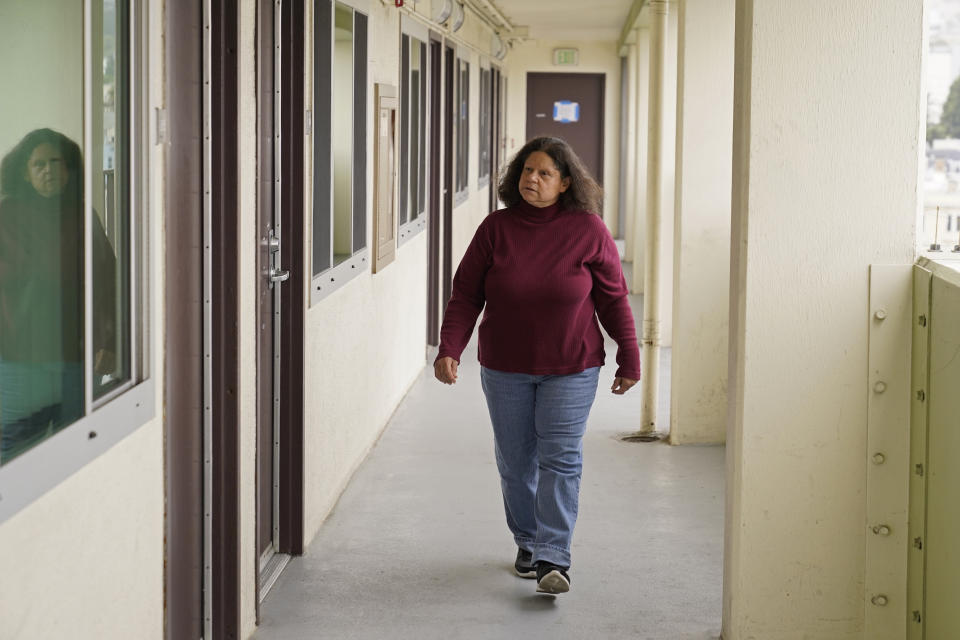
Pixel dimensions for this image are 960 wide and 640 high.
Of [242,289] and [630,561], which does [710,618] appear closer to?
[630,561]

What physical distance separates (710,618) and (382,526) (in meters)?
1.41

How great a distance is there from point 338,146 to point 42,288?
2967 mm

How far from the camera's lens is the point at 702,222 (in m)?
6.19

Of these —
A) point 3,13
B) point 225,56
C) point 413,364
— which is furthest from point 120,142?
point 413,364

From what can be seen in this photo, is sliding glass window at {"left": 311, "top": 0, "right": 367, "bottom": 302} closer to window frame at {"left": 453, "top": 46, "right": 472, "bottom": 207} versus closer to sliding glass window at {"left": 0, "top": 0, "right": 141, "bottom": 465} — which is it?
sliding glass window at {"left": 0, "top": 0, "right": 141, "bottom": 465}

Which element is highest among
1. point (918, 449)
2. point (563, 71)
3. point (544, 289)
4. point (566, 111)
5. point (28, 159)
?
point (563, 71)

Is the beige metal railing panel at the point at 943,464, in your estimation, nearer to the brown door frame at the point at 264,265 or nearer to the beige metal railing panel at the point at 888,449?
the beige metal railing panel at the point at 888,449

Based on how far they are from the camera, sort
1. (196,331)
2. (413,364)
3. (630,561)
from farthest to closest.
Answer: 1. (413,364)
2. (630,561)
3. (196,331)

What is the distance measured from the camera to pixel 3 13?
80.0 inches

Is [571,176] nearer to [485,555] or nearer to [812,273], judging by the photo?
[812,273]

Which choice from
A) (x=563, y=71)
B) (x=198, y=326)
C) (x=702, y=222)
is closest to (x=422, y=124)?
(x=702, y=222)

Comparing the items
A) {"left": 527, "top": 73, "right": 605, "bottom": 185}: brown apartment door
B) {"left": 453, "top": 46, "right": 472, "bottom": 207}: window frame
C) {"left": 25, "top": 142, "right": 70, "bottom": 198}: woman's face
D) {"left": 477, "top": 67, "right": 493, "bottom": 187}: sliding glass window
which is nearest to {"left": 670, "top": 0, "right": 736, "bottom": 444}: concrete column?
{"left": 453, "top": 46, "right": 472, "bottom": 207}: window frame

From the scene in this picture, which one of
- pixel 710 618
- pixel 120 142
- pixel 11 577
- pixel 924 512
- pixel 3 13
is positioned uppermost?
pixel 3 13

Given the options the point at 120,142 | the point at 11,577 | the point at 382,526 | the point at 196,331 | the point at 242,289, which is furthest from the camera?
the point at 382,526
